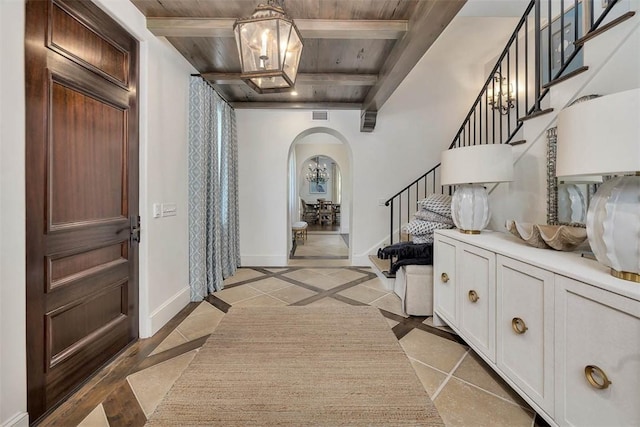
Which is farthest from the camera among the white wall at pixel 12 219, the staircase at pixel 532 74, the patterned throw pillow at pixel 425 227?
the patterned throw pillow at pixel 425 227

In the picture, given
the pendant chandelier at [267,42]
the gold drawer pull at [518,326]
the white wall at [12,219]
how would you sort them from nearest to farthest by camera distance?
1. the white wall at [12,219]
2. the gold drawer pull at [518,326]
3. the pendant chandelier at [267,42]

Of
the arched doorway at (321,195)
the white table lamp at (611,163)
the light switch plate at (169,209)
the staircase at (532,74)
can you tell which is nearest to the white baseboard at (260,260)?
the arched doorway at (321,195)

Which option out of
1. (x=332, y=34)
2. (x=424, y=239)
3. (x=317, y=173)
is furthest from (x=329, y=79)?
(x=317, y=173)

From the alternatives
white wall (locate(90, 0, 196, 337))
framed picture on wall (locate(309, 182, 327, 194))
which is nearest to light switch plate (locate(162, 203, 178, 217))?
white wall (locate(90, 0, 196, 337))

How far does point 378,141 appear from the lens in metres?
4.56

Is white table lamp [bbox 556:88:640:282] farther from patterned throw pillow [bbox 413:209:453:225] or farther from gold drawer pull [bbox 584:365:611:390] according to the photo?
patterned throw pillow [bbox 413:209:453:225]

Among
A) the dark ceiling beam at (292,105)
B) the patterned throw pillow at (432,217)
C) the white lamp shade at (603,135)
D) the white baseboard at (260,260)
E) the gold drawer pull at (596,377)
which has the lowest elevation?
the white baseboard at (260,260)

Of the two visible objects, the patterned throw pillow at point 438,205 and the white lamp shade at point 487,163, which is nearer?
the white lamp shade at point 487,163

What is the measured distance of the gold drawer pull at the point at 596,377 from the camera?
3.13 feet

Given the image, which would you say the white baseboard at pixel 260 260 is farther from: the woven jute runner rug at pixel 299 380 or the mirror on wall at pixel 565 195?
the mirror on wall at pixel 565 195

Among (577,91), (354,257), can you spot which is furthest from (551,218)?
(354,257)

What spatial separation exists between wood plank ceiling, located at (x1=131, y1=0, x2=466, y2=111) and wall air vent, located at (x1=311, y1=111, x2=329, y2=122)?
0.86m

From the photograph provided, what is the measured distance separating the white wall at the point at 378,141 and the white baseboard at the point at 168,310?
1.71 m

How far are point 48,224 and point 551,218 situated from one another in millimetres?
3085
